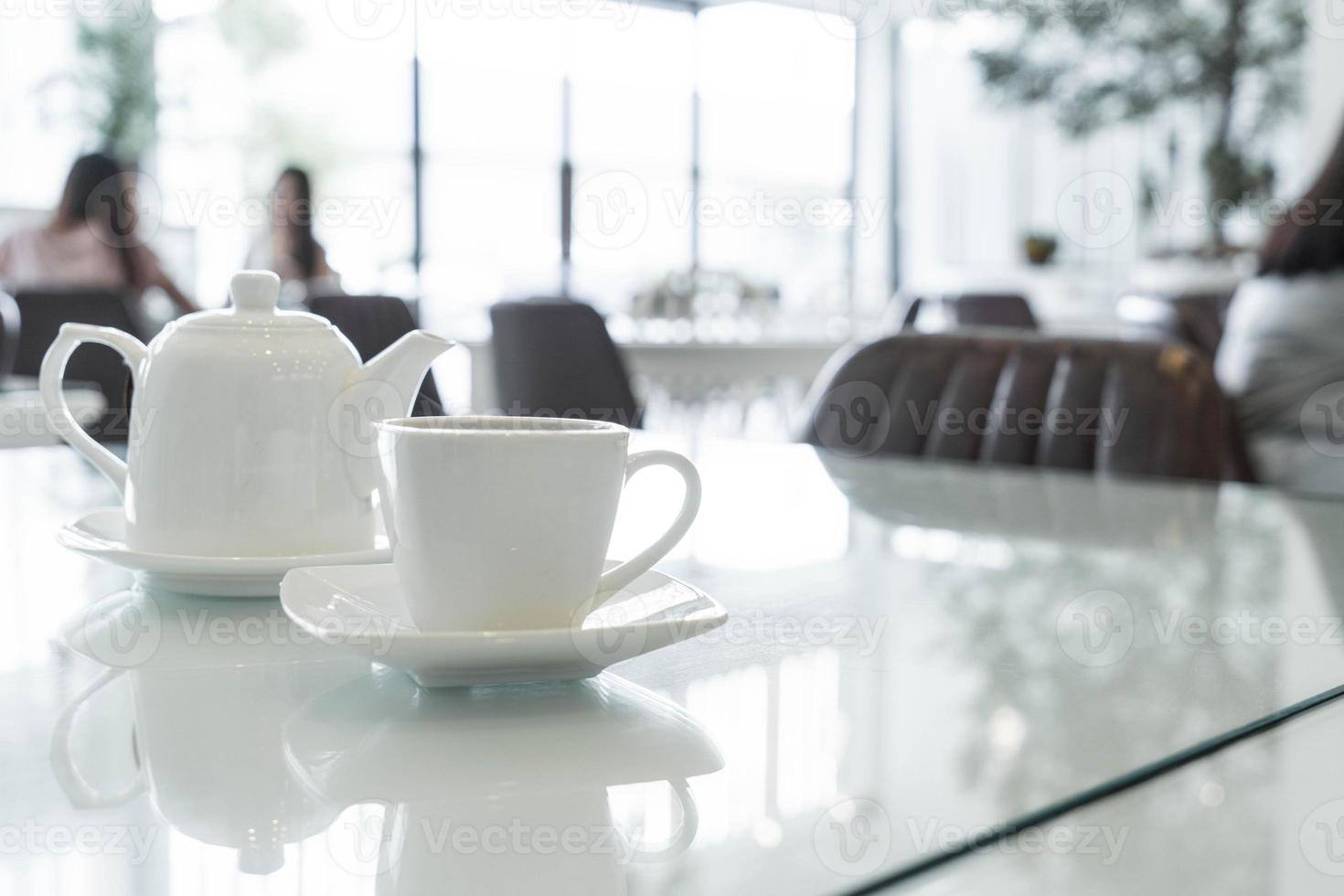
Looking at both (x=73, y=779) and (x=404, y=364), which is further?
(x=404, y=364)

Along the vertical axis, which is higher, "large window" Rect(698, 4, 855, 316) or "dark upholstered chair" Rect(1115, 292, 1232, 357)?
"large window" Rect(698, 4, 855, 316)

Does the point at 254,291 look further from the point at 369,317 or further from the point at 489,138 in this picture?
the point at 489,138

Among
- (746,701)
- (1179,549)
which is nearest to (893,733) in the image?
(746,701)

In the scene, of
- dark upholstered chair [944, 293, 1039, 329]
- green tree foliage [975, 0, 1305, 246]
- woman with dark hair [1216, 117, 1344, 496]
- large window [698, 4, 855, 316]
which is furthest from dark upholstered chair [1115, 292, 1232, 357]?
large window [698, 4, 855, 316]

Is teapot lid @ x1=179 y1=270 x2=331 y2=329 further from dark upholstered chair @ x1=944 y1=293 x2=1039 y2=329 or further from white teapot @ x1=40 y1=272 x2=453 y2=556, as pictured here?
dark upholstered chair @ x1=944 y1=293 x2=1039 y2=329

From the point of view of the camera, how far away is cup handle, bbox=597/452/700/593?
42cm

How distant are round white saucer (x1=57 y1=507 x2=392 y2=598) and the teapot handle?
0.12 feet

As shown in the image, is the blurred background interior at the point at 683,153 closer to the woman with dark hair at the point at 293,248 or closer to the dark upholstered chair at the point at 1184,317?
the woman with dark hair at the point at 293,248

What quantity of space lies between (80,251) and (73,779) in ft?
11.8

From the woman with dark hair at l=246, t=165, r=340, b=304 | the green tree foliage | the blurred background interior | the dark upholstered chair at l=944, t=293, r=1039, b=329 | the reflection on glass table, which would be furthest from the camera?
the green tree foliage

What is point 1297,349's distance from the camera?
70.2 inches

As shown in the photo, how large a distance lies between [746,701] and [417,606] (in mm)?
104

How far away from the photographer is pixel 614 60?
294 inches

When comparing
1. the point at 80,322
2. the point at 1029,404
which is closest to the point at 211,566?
the point at 1029,404
